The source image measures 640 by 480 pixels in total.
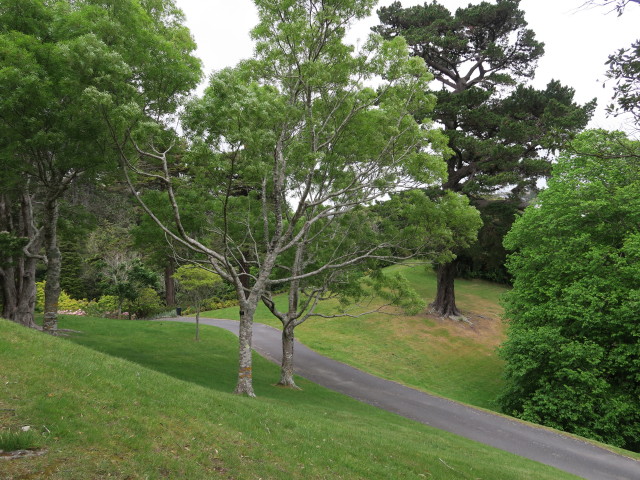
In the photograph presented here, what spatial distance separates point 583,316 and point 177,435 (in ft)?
61.1

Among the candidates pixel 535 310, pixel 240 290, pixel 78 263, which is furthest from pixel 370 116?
pixel 78 263

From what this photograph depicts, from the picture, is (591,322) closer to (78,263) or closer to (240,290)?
(240,290)

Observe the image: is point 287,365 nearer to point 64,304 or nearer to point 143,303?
point 143,303

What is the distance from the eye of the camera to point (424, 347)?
2895cm

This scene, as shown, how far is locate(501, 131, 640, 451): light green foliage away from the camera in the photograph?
17.3m

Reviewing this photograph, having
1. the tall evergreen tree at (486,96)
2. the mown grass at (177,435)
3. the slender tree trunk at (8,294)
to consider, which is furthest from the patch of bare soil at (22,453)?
the tall evergreen tree at (486,96)

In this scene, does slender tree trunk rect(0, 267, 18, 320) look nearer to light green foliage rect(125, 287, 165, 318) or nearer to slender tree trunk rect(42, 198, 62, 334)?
slender tree trunk rect(42, 198, 62, 334)

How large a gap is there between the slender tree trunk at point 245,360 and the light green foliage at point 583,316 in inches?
516

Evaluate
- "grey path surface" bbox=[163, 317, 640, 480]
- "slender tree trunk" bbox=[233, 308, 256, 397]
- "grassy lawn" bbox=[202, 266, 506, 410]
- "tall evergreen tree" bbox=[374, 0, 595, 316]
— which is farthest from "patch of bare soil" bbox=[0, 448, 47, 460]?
"tall evergreen tree" bbox=[374, 0, 595, 316]

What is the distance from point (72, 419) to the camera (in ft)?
20.5

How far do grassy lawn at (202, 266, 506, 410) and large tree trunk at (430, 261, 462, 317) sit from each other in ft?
3.36

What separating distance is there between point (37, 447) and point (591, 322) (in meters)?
20.7

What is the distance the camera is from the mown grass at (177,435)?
18.6 feet

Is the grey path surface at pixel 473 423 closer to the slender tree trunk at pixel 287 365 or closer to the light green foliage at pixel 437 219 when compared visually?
the slender tree trunk at pixel 287 365
